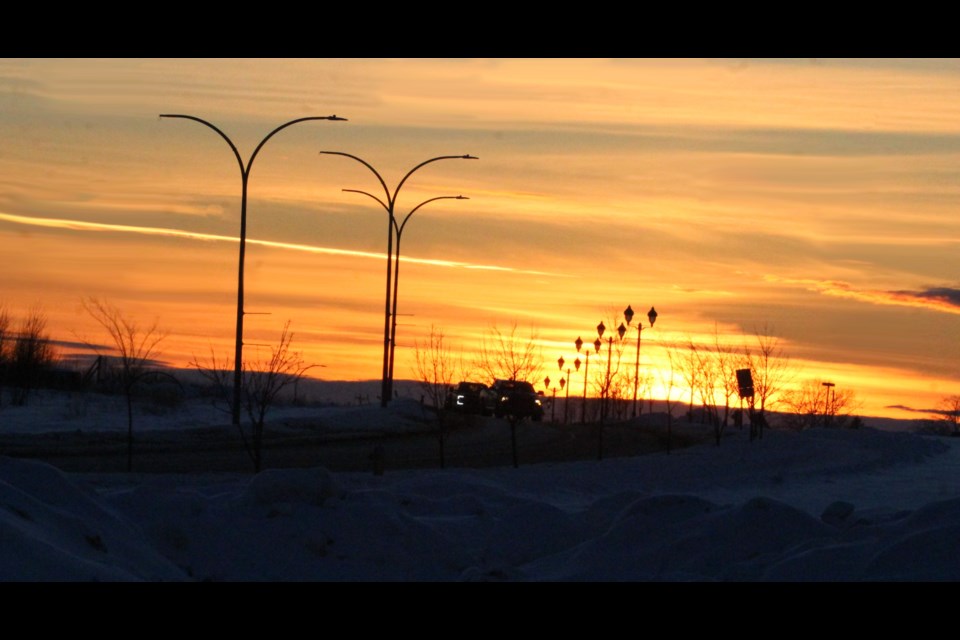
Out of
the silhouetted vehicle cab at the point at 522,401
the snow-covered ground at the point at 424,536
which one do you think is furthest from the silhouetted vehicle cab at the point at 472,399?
the snow-covered ground at the point at 424,536

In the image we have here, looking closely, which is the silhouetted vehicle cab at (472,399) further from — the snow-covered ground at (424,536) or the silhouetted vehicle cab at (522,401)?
the snow-covered ground at (424,536)

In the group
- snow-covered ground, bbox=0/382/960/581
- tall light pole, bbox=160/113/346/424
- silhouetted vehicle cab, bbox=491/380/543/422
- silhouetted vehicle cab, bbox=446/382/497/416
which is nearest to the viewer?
snow-covered ground, bbox=0/382/960/581

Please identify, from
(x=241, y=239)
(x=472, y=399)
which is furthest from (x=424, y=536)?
(x=472, y=399)

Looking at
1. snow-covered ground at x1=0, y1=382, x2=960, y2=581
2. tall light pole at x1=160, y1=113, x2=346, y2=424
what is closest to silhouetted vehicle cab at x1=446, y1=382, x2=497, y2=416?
tall light pole at x1=160, y1=113, x2=346, y2=424

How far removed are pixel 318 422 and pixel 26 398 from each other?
1209cm

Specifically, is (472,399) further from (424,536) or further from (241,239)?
(424,536)

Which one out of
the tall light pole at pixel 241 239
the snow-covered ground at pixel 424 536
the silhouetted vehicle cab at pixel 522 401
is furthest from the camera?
the silhouetted vehicle cab at pixel 522 401

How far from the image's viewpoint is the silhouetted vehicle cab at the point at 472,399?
209 feet

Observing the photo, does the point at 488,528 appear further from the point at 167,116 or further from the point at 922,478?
the point at 167,116

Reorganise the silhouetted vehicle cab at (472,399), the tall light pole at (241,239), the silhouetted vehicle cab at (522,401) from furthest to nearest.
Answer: the silhouetted vehicle cab at (472,399), the silhouetted vehicle cab at (522,401), the tall light pole at (241,239)

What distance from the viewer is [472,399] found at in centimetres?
6412

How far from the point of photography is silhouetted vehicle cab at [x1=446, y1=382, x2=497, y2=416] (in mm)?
63656

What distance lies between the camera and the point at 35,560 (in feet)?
32.4

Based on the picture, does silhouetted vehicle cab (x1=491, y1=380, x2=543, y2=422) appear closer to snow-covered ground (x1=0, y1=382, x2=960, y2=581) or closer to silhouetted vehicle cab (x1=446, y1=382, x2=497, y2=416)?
silhouetted vehicle cab (x1=446, y1=382, x2=497, y2=416)
